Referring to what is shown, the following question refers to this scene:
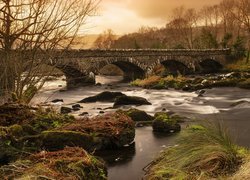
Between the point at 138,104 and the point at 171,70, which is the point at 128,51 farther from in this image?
the point at 138,104

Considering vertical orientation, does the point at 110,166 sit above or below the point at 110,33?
below

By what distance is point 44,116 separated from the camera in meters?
13.0

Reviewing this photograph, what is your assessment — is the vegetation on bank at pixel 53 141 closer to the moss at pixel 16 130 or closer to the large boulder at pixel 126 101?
the moss at pixel 16 130

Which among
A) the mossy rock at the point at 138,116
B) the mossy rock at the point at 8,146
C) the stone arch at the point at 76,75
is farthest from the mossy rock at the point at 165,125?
the stone arch at the point at 76,75

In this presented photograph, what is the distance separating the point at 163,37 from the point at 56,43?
107 meters

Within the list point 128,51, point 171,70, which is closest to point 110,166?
point 128,51

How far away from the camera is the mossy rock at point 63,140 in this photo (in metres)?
11.5

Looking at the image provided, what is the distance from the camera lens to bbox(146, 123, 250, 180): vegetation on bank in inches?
336

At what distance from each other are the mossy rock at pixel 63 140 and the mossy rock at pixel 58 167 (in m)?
1.45

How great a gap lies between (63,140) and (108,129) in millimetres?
2270

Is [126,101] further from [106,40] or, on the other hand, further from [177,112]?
[106,40]

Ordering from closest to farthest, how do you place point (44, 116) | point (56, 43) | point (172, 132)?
point (56, 43) < point (44, 116) < point (172, 132)

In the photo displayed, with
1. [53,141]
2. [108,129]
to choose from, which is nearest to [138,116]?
[108,129]

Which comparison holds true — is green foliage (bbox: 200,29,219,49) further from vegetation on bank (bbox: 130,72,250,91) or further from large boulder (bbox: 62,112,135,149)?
large boulder (bbox: 62,112,135,149)
